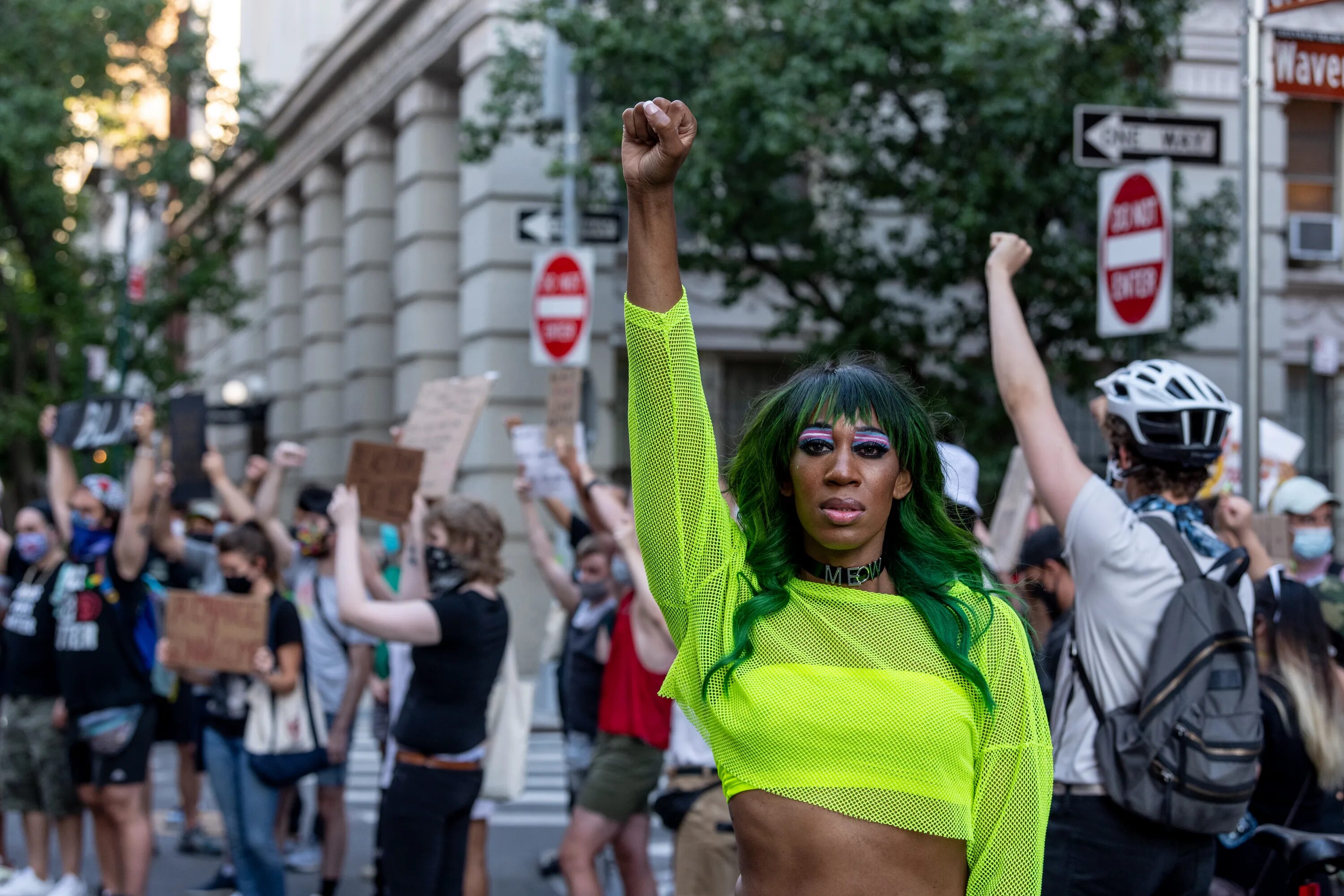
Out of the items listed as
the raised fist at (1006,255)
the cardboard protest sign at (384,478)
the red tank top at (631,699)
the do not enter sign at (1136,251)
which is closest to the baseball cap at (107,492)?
the cardboard protest sign at (384,478)

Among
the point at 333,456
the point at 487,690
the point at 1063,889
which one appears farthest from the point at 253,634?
the point at 333,456

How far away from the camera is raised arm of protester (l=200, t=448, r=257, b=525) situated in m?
8.10

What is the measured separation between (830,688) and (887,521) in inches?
14.2

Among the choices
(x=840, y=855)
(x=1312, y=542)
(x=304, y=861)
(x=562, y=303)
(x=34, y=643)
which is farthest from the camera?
(x=562, y=303)

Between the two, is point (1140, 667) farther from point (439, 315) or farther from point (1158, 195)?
point (439, 315)

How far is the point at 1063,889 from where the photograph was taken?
3.79m

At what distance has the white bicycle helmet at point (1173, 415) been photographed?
397 cm

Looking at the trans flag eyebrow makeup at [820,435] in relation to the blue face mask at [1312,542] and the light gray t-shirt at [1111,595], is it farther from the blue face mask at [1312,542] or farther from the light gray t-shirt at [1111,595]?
the blue face mask at [1312,542]

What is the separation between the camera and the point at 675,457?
8.73ft

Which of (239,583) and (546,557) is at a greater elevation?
(546,557)

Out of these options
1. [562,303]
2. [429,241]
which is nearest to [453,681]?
[562,303]

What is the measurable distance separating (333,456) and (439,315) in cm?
509

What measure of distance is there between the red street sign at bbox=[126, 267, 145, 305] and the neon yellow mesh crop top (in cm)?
2181

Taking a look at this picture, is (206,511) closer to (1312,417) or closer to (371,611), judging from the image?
(371,611)
